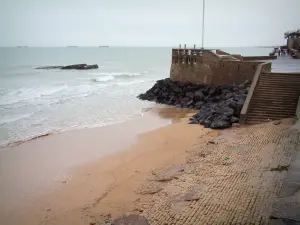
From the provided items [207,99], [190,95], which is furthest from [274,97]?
[190,95]

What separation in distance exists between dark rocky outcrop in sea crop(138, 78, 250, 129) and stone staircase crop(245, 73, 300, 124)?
2.35ft

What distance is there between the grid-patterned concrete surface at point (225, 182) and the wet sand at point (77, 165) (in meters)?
0.88

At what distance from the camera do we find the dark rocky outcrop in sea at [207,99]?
13.8 metres

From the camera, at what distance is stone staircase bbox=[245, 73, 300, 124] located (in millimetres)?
12808

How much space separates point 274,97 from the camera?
13461 mm

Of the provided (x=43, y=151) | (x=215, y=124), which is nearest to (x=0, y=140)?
(x=43, y=151)

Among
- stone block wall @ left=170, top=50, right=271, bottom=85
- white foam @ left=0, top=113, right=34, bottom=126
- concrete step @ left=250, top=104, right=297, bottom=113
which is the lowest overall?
white foam @ left=0, top=113, right=34, bottom=126

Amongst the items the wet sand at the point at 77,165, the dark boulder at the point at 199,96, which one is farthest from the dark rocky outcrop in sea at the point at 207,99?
the wet sand at the point at 77,165

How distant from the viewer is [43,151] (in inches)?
466

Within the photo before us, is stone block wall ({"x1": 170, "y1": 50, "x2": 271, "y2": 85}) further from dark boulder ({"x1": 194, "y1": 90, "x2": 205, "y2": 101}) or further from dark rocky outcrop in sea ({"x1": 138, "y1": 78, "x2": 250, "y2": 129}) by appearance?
dark boulder ({"x1": 194, "y1": 90, "x2": 205, "y2": 101})

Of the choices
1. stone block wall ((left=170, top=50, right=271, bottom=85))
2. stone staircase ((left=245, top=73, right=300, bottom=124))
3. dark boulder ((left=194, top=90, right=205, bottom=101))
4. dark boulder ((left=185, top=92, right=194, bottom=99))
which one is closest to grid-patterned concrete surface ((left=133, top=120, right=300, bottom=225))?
stone staircase ((left=245, top=73, right=300, bottom=124))

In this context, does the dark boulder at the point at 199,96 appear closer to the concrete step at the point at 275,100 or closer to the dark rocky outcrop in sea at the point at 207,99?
the dark rocky outcrop in sea at the point at 207,99

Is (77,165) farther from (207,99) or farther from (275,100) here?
(207,99)

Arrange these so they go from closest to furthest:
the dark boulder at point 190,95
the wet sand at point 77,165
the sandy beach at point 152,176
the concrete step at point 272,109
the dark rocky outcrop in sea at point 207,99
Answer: the sandy beach at point 152,176 < the wet sand at point 77,165 < the concrete step at point 272,109 < the dark rocky outcrop in sea at point 207,99 < the dark boulder at point 190,95
